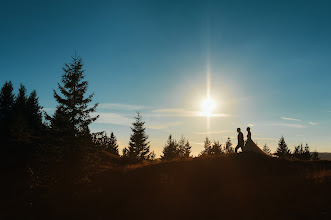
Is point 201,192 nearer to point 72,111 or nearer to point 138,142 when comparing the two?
point 72,111

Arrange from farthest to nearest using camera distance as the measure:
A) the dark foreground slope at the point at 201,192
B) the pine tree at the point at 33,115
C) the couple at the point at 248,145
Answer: the pine tree at the point at 33,115
the couple at the point at 248,145
the dark foreground slope at the point at 201,192

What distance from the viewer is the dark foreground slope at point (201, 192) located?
8859 millimetres

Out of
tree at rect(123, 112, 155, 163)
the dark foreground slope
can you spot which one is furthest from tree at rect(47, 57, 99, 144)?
tree at rect(123, 112, 155, 163)

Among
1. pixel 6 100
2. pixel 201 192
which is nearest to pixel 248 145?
pixel 201 192

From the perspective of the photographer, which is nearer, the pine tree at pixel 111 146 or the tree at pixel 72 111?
the tree at pixel 72 111

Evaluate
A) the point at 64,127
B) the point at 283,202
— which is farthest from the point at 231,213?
the point at 64,127

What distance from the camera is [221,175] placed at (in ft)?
48.6

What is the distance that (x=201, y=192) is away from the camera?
12867 mm

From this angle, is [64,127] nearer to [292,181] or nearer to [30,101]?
[292,181]

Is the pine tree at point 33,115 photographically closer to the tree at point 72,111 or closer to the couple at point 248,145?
the tree at point 72,111

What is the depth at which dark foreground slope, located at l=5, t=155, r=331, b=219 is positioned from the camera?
349 inches

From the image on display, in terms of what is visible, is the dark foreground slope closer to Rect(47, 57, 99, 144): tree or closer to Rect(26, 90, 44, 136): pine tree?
Rect(47, 57, 99, 144): tree

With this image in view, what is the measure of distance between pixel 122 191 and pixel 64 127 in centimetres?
747

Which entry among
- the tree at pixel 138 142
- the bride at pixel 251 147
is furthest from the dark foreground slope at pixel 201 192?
the tree at pixel 138 142
